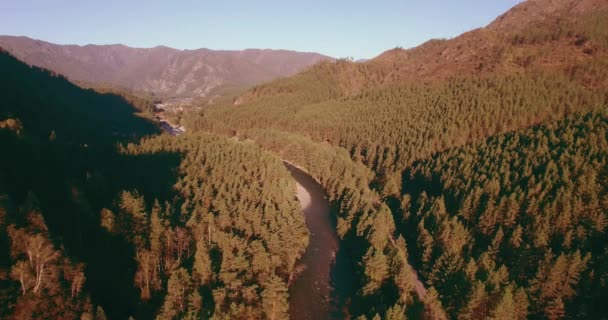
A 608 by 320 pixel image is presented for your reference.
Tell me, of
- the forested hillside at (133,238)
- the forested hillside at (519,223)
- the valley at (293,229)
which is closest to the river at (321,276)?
the valley at (293,229)

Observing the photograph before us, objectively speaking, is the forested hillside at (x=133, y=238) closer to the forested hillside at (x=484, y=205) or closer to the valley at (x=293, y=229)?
the valley at (x=293, y=229)

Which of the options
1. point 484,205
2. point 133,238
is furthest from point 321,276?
point 484,205

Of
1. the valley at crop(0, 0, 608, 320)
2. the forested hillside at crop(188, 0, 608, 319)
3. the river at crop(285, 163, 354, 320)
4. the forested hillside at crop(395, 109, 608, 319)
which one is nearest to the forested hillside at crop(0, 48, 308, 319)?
the valley at crop(0, 0, 608, 320)

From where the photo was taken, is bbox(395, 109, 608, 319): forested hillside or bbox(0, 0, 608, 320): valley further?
bbox(395, 109, 608, 319): forested hillside

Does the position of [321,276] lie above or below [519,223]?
below

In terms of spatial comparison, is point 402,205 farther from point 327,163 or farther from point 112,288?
point 112,288

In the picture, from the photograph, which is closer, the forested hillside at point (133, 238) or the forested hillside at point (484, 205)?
the forested hillside at point (133, 238)

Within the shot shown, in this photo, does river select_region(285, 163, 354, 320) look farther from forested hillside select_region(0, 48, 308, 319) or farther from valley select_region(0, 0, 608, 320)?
forested hillside select_region(0, 48, 308, 319)

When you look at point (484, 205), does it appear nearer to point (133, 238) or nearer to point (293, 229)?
point (293, 229)
